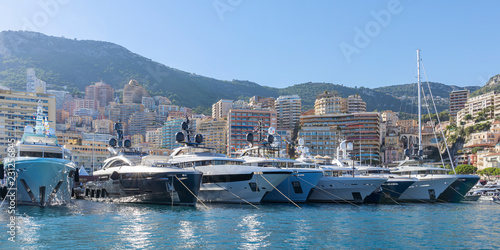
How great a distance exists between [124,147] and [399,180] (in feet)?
101

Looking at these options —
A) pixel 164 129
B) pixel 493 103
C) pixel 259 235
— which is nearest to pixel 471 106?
pixel 493 103

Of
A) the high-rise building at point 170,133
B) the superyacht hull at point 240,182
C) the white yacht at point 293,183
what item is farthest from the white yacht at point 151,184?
the high-rise building at point 170,133

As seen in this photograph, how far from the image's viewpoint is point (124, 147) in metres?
54.1

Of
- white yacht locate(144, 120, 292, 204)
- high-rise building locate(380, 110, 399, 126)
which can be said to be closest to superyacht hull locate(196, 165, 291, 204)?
white yacht locate(144, 120, 292, 204)

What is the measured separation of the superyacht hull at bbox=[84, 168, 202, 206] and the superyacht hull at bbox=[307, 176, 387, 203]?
16.0 meters

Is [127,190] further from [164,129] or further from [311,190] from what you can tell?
[164,129]

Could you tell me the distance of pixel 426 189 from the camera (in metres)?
55.5

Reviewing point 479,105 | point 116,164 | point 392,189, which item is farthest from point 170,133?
point 392,189

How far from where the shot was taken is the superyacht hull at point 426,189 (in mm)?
55094

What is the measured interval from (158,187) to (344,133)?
4149 inches

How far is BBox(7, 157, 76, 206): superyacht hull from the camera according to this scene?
37062 mm

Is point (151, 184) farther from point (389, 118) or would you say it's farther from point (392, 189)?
point (389, 118)

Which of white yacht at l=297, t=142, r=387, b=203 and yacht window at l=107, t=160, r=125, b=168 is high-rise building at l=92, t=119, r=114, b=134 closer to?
yacht window at l=107, t=160, r=125, b=168

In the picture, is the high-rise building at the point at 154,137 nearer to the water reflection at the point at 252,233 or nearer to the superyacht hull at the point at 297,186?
the superyacht hull at the point at 297,186
